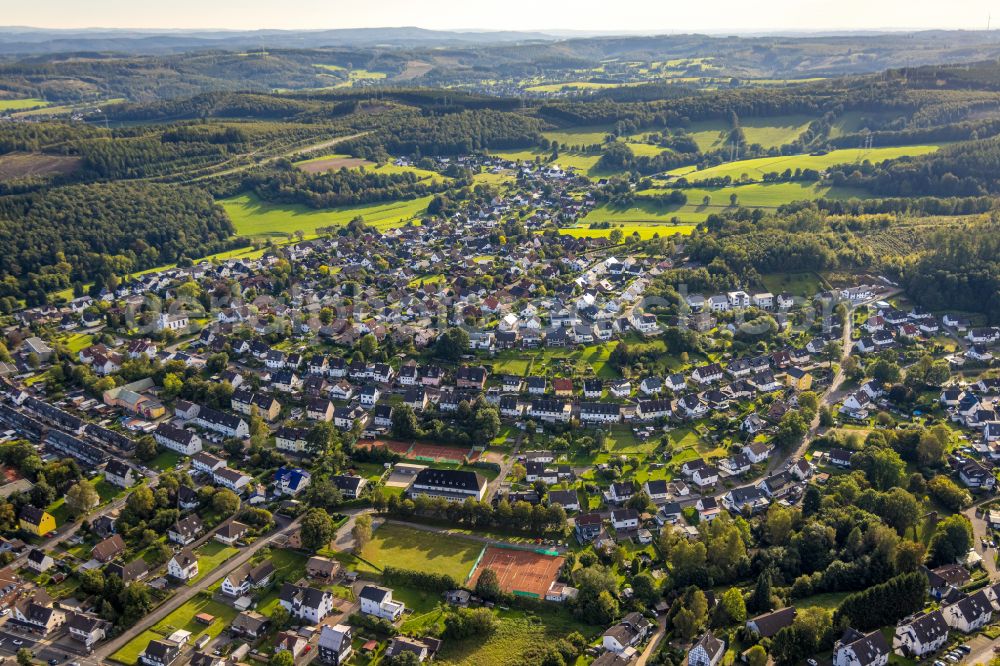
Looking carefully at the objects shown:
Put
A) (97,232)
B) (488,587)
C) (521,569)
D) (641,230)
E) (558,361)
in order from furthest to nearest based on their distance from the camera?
(641,230), (97,232), (558,361), (521,569), (488,587)

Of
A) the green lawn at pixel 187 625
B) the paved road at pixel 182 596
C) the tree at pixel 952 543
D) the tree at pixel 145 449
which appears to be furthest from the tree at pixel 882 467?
the tree at pixel 145 449

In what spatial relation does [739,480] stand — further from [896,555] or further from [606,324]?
[606,324]

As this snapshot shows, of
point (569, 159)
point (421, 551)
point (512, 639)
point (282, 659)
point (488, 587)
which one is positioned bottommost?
point (512, 639)

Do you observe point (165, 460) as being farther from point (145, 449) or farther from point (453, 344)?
point (453, 344)

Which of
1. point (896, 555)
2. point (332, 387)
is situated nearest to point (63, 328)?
point (332, 387)

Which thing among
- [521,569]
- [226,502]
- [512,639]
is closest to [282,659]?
[512,639]

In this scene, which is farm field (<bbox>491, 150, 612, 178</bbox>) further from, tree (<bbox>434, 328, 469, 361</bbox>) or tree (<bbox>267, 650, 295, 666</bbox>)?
tree (<bbox>267, 650, 295, 666</bbox>)
